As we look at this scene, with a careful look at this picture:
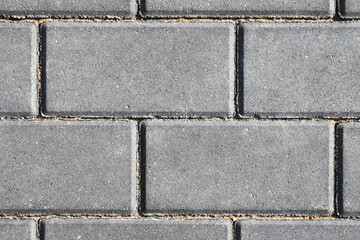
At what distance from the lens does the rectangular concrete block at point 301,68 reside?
29.4 inches

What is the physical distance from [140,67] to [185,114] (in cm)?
13

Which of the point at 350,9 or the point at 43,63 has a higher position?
the point at 350,9

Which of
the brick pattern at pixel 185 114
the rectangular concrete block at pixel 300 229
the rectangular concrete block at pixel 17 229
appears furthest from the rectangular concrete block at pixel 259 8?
the rectangular concrete block at pixel 17 229

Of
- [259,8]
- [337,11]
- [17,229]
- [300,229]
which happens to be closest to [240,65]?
[259,8]

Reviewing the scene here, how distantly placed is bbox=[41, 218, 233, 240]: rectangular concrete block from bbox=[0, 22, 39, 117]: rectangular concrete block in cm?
27

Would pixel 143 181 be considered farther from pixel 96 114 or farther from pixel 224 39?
pixel 224 39

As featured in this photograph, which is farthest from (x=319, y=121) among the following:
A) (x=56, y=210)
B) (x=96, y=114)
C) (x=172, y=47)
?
(x=56, y=210)

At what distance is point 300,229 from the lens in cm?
76

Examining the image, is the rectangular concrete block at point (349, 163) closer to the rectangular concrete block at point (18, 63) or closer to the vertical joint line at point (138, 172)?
the vertical joint line at point (138, 172)

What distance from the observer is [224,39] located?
2.47 ft

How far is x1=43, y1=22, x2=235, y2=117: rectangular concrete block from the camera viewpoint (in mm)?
751

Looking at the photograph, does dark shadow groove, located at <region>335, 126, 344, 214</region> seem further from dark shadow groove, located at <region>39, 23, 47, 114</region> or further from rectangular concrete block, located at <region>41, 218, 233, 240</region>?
dark shadow groove, located at <region>39, 23, 47, 114</region>

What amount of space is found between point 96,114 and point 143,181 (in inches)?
6.7

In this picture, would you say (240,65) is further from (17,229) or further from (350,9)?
(17,229)
